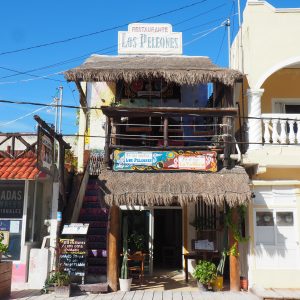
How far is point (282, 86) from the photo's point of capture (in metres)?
13.3

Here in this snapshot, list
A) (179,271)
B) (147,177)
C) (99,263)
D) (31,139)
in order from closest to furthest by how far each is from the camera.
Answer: (147,177)
(99,263)
(179,271)
(31,139)

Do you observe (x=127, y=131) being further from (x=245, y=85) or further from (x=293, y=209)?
(x=293, y=209)

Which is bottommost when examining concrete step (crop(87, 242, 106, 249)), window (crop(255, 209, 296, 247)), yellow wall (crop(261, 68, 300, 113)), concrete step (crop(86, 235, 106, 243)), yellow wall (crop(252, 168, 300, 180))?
concrete step (crop(87, 242, 106, 249))

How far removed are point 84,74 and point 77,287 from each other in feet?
17.9

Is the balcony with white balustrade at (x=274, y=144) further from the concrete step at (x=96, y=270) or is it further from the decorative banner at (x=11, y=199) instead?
the decorative banner at (x=11, y=199)

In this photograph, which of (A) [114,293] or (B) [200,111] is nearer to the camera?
(A) [114,293]

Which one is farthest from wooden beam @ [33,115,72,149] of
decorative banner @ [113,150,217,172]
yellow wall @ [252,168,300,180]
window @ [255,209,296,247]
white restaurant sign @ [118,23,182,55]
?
window @ [255,209,296,247]

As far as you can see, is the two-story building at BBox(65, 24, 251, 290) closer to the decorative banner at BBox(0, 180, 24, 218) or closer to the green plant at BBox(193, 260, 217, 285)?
the green plant at BBox(193, 260, 217, 285)

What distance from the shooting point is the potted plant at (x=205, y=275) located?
1025 cm

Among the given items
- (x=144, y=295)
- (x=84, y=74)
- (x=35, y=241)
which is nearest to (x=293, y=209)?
(x=144, y=295)

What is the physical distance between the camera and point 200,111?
10875 millimetres

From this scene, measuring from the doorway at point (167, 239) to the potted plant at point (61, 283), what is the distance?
4.52 m

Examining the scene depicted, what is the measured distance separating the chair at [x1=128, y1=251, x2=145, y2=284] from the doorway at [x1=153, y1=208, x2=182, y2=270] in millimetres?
→ 2081

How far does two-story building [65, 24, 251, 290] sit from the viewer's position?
33.3 feet
